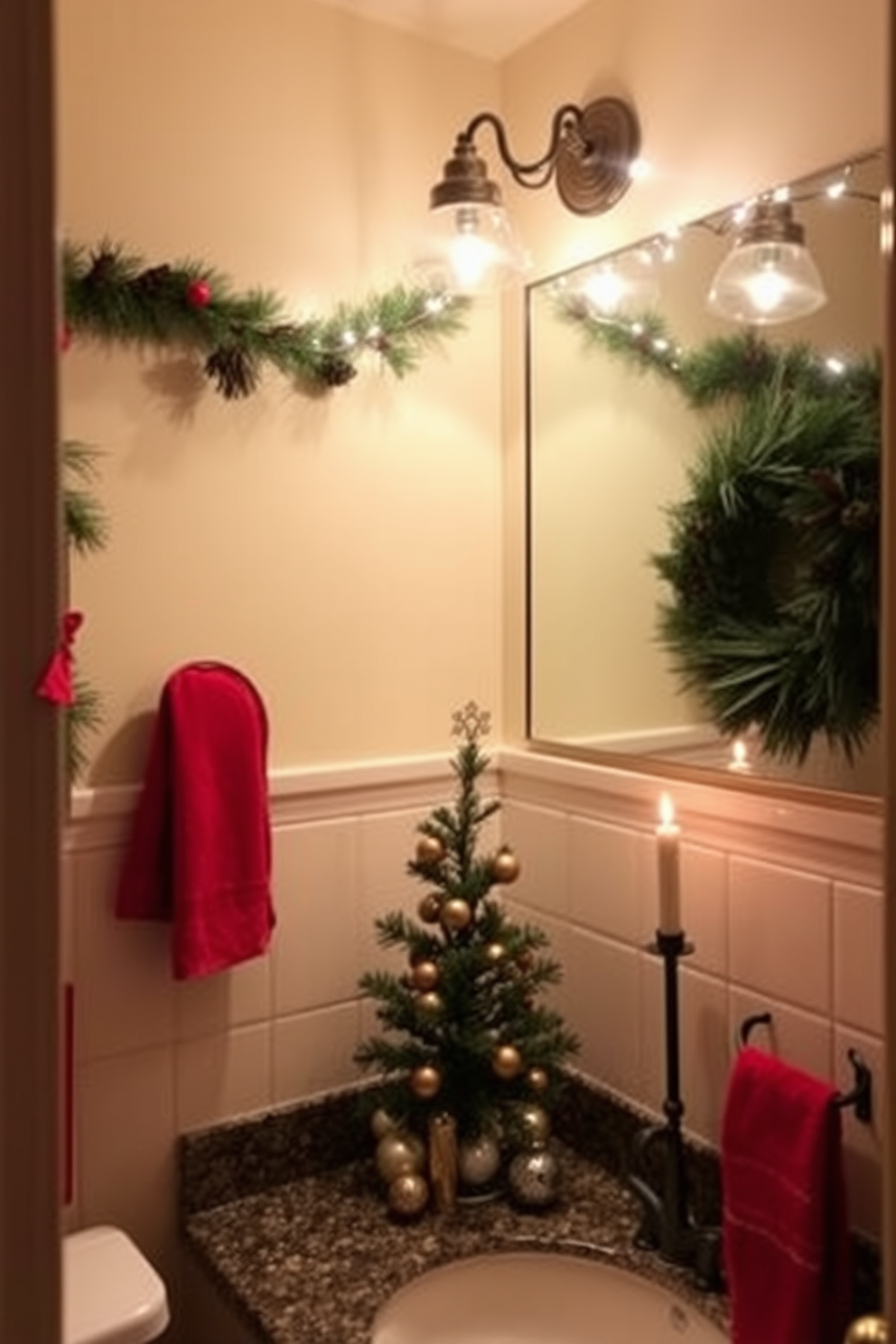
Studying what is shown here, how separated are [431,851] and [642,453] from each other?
599mm

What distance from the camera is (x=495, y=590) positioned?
169 centimetres

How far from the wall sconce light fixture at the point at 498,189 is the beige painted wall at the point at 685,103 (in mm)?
24

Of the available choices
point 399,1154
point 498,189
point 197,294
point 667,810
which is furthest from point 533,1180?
point 498,189

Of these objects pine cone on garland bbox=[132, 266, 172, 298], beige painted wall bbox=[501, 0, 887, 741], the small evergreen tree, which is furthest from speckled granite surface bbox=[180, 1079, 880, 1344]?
pine cone on garland bbox=[132, 266, 172, 298]

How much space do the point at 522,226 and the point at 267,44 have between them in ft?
1.41

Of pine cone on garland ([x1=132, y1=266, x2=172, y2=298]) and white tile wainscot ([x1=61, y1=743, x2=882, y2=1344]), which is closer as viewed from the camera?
white tile wainscot ([x1=61, y1=743, x2=882, y2=1344])

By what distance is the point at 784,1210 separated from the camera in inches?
42.1

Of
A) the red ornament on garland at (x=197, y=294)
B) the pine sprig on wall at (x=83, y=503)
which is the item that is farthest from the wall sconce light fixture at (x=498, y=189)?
the pine sprig on wall at (x=83, y=503)

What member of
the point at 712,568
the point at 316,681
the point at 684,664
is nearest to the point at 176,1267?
the point at 316,681

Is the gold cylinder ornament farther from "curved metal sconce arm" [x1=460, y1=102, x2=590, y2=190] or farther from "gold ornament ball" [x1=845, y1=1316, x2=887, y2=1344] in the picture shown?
"curved metal sconce arm" [x1=460, y1=102, x2=590, y2=190]

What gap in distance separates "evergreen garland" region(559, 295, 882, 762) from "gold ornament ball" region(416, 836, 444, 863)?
1.28 ft

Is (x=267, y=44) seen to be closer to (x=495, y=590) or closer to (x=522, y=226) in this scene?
(x=522, y=226)

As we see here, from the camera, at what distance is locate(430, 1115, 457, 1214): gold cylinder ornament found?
53.6 inches

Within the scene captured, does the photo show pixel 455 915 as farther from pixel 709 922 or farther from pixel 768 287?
pixel 768 287
